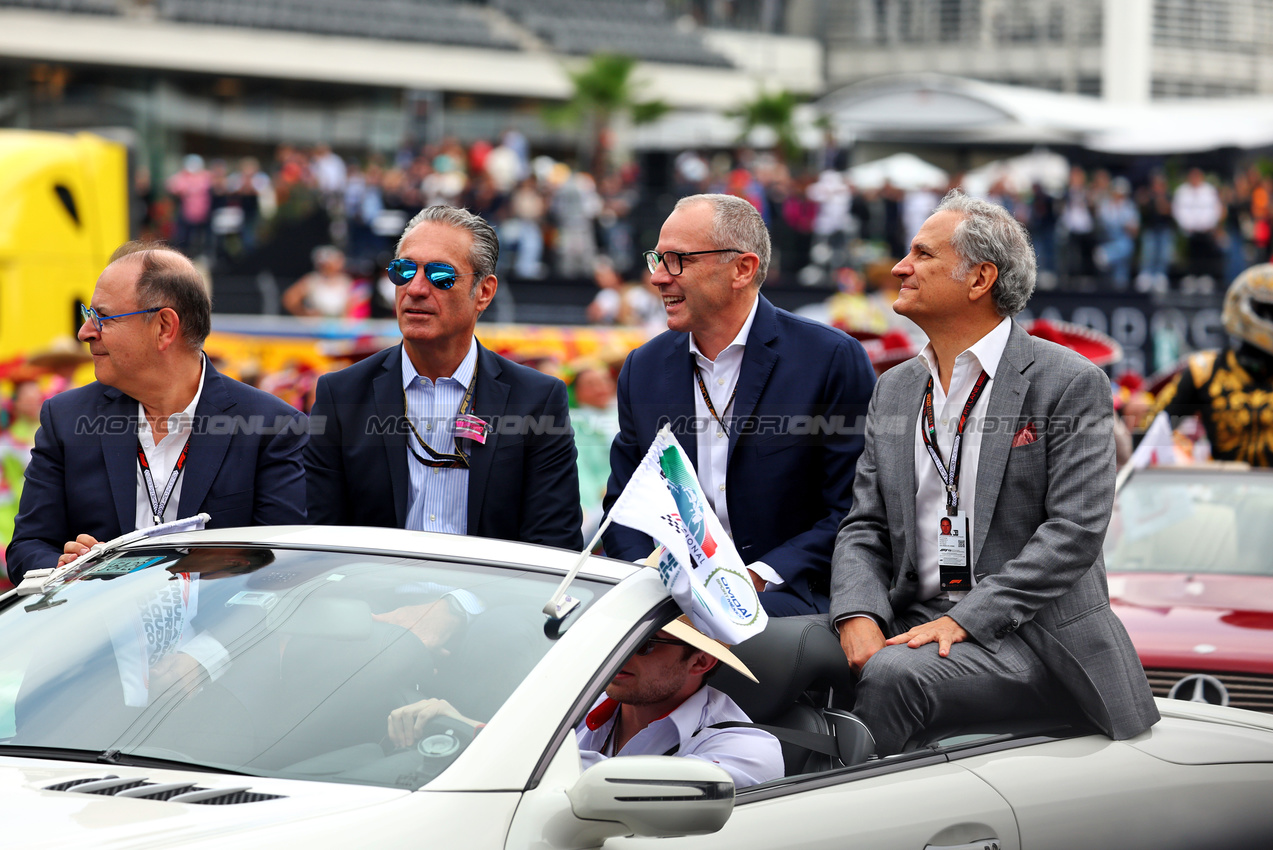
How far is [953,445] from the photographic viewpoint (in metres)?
3.78

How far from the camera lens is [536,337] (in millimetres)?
15102

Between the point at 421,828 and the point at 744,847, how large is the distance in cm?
68

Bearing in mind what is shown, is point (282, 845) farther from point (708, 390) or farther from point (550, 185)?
point (550, 185)

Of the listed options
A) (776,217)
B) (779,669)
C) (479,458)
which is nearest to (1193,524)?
(479,458)

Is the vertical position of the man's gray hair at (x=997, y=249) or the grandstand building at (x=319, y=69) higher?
the grandstand building at (x=319, y=69)

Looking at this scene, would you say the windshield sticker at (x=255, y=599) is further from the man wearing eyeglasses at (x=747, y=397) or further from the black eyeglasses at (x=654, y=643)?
the man wearing eyeglasses at (x=747, y=397)

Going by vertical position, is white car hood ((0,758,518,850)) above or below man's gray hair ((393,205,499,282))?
below

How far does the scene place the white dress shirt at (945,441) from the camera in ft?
12.4

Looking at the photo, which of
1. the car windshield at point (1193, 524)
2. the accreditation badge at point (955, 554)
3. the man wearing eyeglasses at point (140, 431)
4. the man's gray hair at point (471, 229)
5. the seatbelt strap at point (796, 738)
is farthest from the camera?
the car windshield at point (1193, 524)

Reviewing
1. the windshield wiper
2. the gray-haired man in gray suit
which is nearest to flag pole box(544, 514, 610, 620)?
the windshield wiper

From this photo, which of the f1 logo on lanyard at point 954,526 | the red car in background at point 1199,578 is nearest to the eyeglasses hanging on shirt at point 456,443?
the f1 logo on lanyard at point 954,526

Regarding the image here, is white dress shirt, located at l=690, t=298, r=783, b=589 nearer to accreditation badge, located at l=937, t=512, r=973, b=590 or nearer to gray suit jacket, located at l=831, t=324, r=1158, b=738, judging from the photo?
gray suit jacket, located at l=831, t=324, r=1158, b=738

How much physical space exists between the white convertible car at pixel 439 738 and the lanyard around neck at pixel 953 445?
1.73ft

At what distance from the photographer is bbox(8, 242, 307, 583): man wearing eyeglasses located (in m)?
4.02
